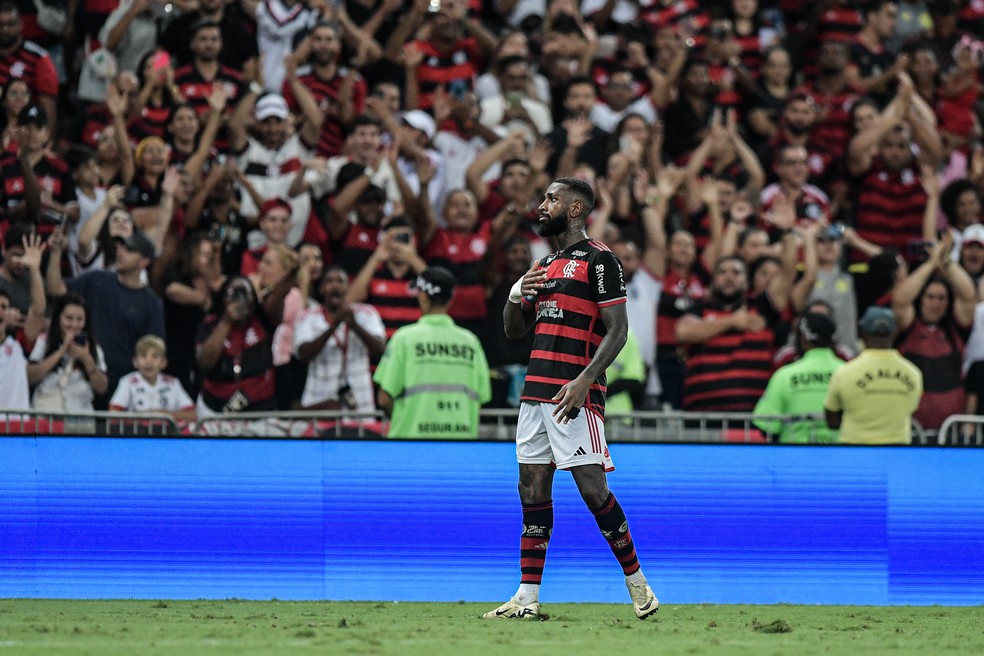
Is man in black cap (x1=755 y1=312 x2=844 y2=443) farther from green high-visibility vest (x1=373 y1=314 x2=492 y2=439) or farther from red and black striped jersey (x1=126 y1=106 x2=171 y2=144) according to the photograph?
red and black striped jersey (x1=126 y1=106 x2=171 y2=144)

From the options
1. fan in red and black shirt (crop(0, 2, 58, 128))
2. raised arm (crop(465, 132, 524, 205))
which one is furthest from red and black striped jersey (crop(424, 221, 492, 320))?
fan in red and black shirt (crop(0, 2, 58, 128))

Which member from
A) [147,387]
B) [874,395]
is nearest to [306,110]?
[147,387]

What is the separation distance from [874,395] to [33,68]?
26.6ft

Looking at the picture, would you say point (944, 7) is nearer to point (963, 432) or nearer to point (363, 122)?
point (363, 122)

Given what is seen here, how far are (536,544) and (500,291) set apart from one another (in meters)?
5.51

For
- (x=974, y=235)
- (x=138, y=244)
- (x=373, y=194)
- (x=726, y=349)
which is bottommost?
(x=726, y=349)

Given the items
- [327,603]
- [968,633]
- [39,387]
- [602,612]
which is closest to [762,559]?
[602,612]

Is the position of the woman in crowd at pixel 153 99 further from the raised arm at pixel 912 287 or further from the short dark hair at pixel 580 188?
the raised arm at pixel 912 287

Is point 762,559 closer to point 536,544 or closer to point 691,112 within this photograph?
point 536,544

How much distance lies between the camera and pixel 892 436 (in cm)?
1103

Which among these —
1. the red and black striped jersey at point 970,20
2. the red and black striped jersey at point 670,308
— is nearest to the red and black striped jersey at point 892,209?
the red and black striped jersey at point 670,308

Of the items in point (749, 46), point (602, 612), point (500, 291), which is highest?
point (749, 46)

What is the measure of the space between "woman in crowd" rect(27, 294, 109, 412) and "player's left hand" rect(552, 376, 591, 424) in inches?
200

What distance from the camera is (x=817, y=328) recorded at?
12.0 meters
